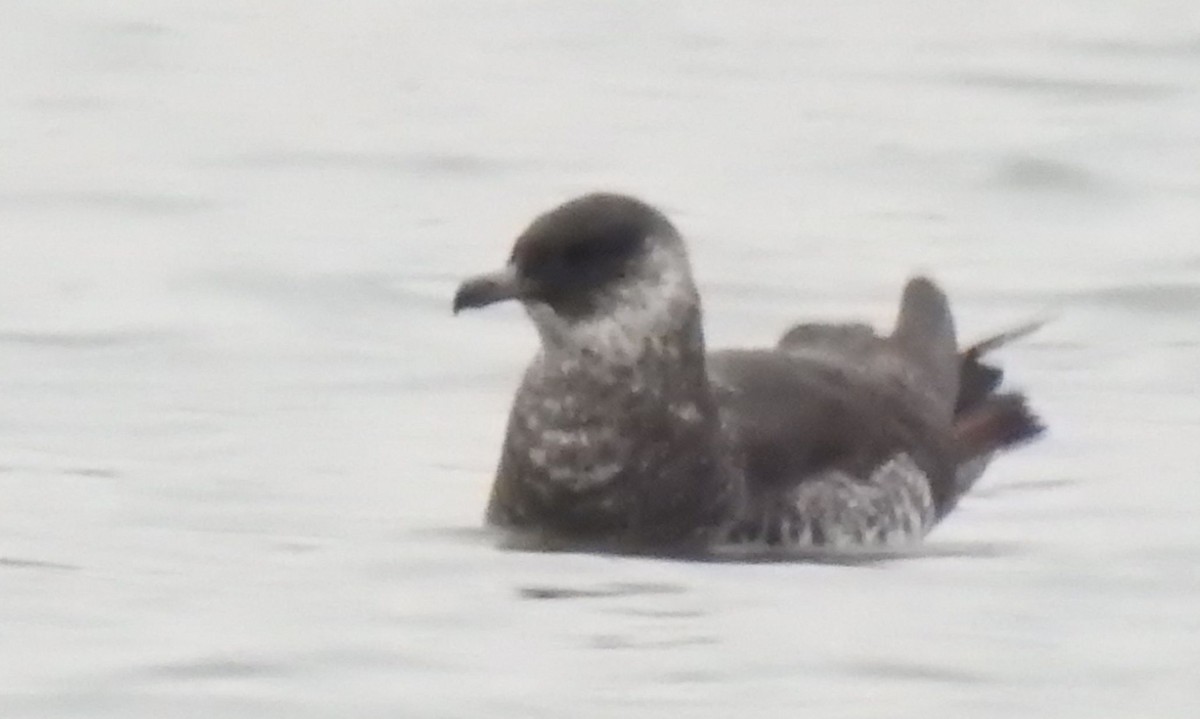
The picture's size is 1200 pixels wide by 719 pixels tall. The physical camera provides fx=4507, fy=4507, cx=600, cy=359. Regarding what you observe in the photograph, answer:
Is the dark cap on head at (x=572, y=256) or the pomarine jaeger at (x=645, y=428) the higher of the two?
the dark cap on head at (x=572, y=256)

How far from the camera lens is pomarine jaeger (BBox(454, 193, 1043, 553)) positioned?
43.8 feet

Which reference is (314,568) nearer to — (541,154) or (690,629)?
(690,629)

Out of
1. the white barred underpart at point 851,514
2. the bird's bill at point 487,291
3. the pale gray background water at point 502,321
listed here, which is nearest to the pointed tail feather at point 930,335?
the pale gray background water at point 502,321

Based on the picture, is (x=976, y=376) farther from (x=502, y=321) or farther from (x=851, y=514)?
(x=502, y=321)

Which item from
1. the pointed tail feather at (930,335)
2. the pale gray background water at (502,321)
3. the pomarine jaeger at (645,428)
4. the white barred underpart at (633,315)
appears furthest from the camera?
the pointed tail feather at (930,335)

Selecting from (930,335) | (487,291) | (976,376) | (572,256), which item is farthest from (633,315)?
(976,376)

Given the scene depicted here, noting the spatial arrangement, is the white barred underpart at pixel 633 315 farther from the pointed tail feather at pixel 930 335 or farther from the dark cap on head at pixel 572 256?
the pointed tail feather at pixel 930 335

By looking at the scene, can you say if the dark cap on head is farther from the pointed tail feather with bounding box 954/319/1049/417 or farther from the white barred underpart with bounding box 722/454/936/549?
the pointed tail feather with bounding box 954/319/1049/417

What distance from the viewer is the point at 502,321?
57.4 ft

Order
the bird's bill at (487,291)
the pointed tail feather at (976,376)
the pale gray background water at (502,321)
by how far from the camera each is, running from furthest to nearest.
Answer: the pointed tail feather at (976,376) → the bird's bill at (487,291) → the pale gray background water at (502,321)

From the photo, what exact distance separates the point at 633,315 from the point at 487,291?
0.51m

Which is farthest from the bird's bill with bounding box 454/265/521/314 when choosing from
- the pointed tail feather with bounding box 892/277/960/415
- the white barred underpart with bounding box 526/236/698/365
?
the pointed tail feather with bounding box 892/277/960/415

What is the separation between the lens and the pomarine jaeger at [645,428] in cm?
1334

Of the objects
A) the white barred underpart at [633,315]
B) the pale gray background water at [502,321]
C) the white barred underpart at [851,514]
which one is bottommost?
the pale gray background water at [502,321]
